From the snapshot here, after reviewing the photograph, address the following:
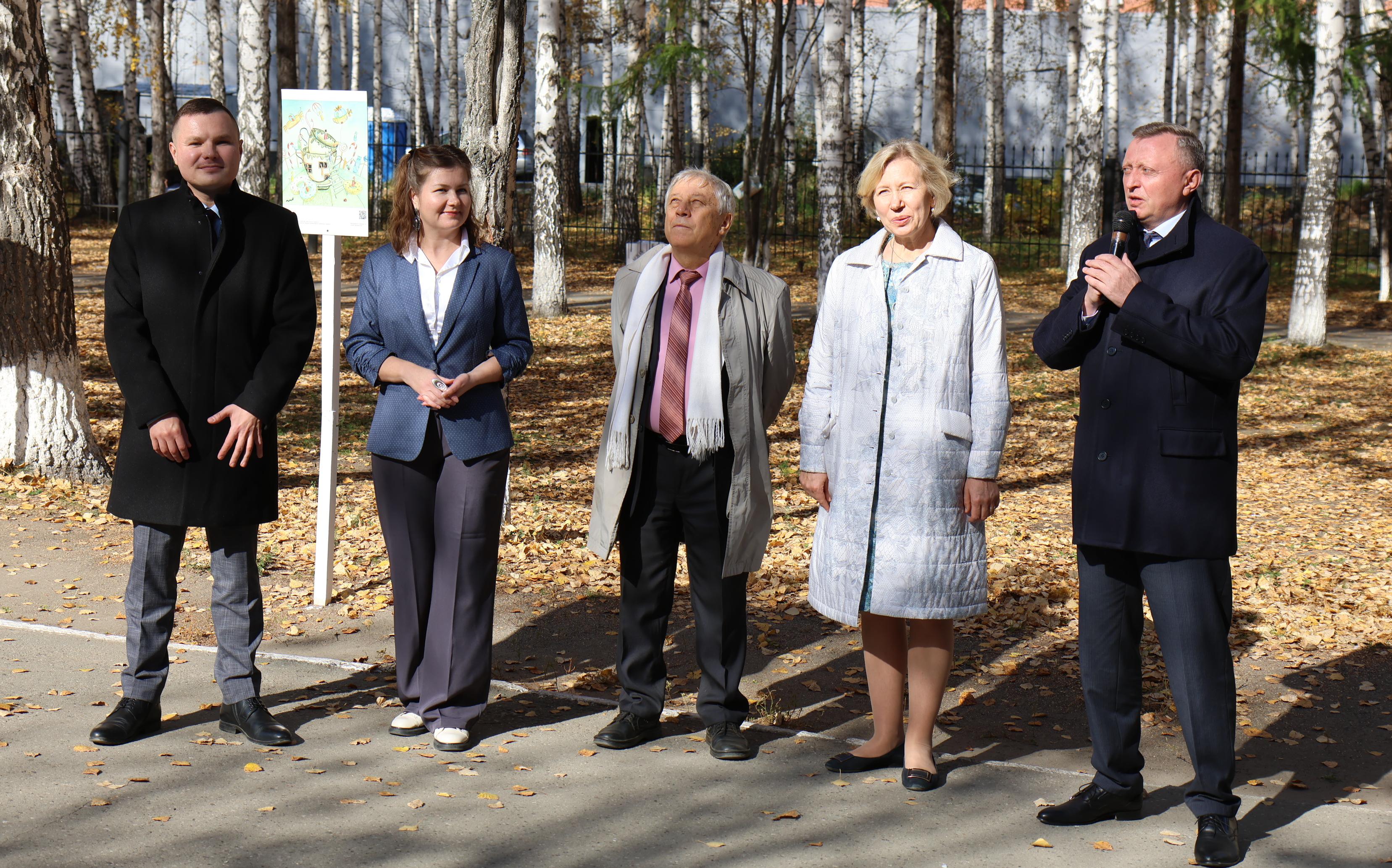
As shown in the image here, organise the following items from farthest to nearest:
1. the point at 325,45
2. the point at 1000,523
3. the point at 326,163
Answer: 1. the point at 325,45
2. the point at 1000,523
3. the point at 326,163

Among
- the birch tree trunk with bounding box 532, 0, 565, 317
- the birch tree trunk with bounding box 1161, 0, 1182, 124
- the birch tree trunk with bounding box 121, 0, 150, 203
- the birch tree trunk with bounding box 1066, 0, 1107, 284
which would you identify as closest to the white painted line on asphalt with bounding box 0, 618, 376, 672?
the birch tree trunk with bounding box 532, 0, 565, 317

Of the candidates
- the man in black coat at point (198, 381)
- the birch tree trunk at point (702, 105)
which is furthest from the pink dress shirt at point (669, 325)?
the birch tree trunk at point (702, 105)

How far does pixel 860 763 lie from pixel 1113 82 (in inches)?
1150

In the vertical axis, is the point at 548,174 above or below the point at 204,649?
above

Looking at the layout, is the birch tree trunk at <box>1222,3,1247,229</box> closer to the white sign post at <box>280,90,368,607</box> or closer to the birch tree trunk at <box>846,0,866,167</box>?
the birch tree trunk at <box>846,0,866,167</box>

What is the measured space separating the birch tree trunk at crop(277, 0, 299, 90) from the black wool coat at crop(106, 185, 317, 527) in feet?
50.2

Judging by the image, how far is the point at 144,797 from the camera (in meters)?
4.03

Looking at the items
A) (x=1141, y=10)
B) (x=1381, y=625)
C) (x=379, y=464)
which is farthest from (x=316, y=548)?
(x=1141, y=10)

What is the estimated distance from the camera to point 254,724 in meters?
4.54

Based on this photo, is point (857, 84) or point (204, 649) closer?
point (204, 649)

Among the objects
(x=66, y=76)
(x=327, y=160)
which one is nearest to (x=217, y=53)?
(x=66, y=76)

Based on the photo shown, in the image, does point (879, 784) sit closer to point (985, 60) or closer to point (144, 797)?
point (144, 797)

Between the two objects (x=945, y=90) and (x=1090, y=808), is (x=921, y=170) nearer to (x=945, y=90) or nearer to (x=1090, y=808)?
(x=1090, y=808)

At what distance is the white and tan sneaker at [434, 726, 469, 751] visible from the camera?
452 centimetres
